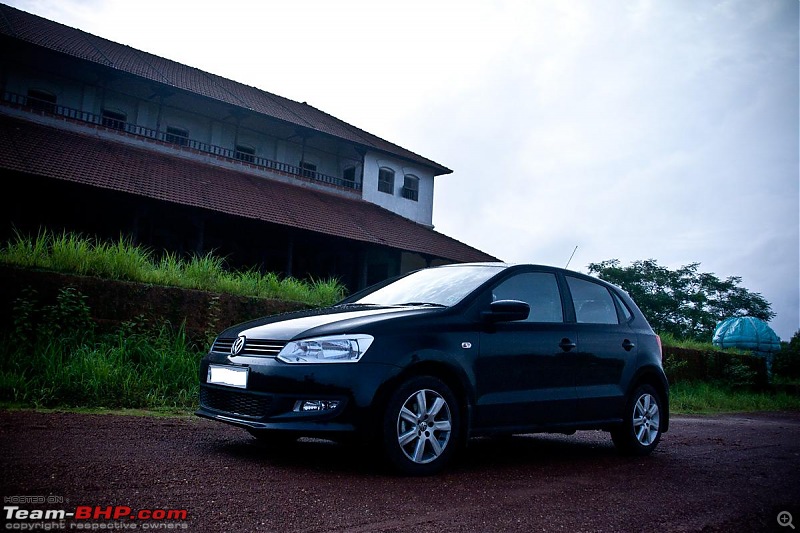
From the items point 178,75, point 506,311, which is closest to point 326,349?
point 506,311

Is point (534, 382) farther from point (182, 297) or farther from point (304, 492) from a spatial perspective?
point (182, 297)

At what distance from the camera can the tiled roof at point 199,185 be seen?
58.1 ft

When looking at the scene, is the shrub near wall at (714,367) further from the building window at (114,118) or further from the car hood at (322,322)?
the building window at (114,118)

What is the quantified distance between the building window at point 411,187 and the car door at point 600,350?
24088 millimetres

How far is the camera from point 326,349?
451 cm

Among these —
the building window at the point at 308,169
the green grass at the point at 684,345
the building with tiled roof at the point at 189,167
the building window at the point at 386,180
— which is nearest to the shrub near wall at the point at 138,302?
the building with tiled roof at the point at 189,167

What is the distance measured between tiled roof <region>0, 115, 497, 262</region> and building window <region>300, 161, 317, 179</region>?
0.86m

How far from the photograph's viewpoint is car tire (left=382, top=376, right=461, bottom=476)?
14.4 ft

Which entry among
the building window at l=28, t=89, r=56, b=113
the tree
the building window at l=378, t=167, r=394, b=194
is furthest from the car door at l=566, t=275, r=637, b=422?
the tree

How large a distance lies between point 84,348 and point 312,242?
17743 millimetres

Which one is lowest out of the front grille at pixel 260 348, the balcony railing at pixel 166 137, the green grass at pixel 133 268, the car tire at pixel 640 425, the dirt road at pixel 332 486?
the dirt road at pixel 332 486

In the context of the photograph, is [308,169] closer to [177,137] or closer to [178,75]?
[177,137]

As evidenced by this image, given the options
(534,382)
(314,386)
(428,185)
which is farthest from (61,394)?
(428,185)

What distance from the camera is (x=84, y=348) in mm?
7559
